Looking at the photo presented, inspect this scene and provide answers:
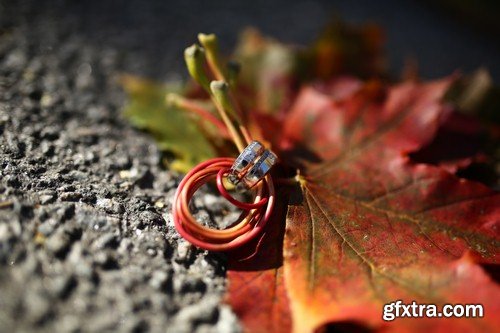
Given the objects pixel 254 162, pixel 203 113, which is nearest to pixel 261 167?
pixel 254 162

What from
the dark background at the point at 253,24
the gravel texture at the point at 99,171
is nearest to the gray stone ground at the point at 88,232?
the gravel texture at the point at 99,171

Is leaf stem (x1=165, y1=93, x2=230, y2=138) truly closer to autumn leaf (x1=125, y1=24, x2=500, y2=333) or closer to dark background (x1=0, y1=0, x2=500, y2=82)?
autumn leaf (x1=125, y1=24, x2=500, y2=333)

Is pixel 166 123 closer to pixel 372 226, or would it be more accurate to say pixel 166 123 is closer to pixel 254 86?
pixel 254 86

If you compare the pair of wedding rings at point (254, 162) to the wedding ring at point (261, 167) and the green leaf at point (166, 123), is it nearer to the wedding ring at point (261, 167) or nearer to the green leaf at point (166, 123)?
the wedding ring at point (261, 167)

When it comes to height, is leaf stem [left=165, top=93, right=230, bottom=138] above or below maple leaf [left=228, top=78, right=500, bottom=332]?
above

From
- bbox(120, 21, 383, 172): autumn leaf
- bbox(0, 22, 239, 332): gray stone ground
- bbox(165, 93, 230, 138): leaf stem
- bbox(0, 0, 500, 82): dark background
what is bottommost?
bbox(0, 22, 239, 332): gray stone ground

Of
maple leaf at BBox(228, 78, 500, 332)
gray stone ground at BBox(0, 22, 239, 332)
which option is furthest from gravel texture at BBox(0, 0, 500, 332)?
maple leaf at BBox(228, 78, 500, 332)
